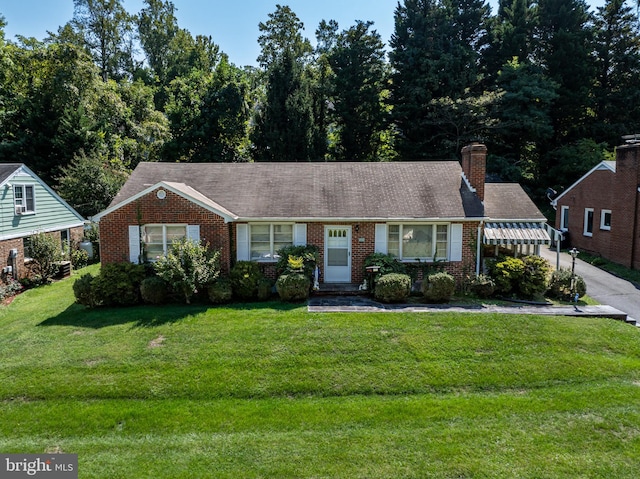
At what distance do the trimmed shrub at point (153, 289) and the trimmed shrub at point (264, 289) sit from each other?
→ 3.26 m

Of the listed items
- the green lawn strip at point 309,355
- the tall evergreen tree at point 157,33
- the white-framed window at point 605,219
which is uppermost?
the tall evergreen tree at point 157,33

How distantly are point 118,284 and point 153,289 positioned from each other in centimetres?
125

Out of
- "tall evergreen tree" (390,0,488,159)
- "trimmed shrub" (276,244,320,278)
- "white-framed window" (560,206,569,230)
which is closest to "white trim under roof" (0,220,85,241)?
"trimmed shrub" (276,244,320,278)

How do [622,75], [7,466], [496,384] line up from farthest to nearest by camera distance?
[622,75] < [496,384] < [7,466]

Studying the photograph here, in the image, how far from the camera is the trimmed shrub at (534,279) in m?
15.1

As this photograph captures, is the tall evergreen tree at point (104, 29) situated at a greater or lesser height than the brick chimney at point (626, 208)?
greater

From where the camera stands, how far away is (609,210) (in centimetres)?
2336

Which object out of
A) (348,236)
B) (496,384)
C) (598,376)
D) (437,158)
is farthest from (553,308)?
(437,158)

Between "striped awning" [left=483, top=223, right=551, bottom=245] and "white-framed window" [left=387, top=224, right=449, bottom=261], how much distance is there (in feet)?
5.83

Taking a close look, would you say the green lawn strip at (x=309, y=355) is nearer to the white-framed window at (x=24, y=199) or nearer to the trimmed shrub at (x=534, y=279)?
the trimmed shrub at (x=534, y=279)

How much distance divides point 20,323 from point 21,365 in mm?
3950

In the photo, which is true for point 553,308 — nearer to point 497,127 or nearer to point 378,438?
point 378,438

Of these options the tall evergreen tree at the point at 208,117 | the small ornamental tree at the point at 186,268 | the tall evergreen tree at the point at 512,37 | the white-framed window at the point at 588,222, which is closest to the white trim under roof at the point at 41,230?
the small ornamental tree at the point at 186,268

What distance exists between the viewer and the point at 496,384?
959cm
